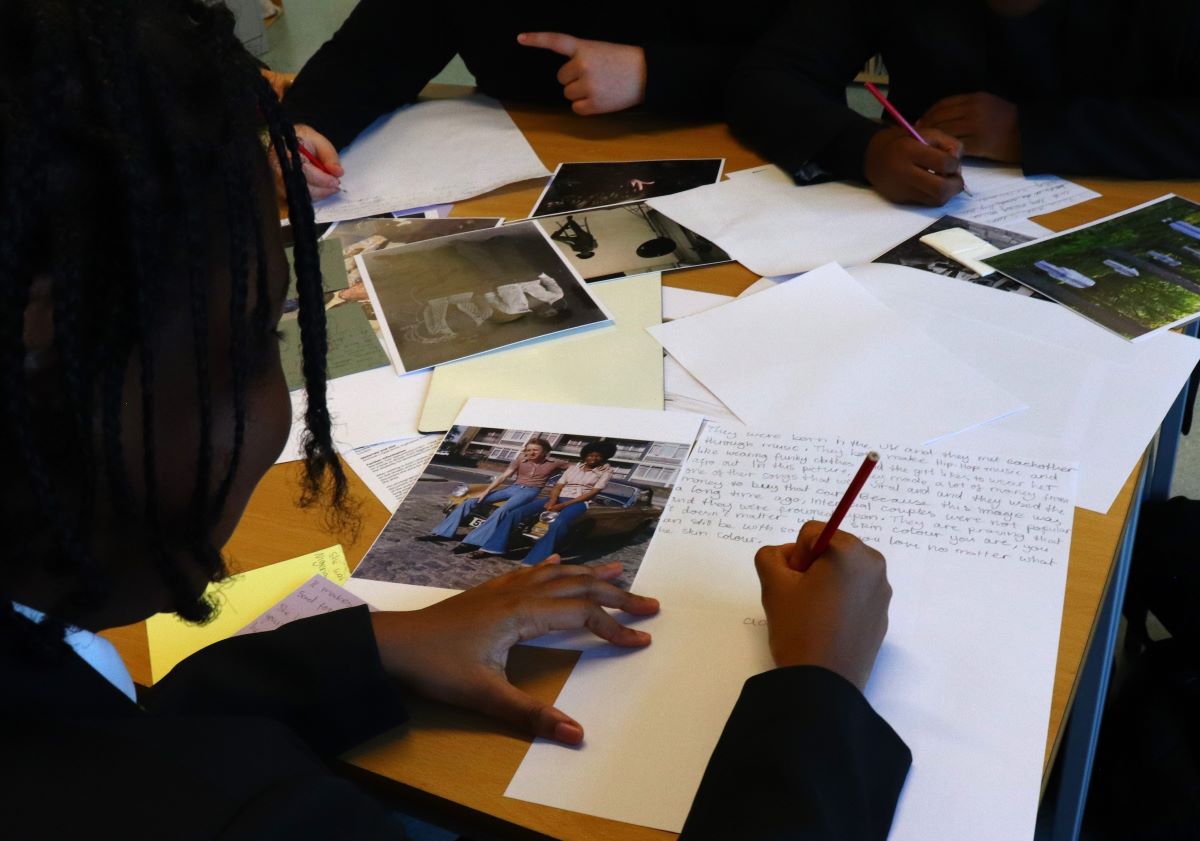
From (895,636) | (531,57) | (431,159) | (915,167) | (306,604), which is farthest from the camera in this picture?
(531,57)

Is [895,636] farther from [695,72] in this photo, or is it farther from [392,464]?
[695,72]

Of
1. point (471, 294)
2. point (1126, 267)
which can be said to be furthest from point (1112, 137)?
point (471, 294)

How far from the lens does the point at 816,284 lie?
42.8 inches

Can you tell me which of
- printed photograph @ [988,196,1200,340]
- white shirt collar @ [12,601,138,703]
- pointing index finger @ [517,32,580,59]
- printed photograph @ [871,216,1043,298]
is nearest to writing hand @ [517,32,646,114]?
pointing index finger @ [517,32,580,59]

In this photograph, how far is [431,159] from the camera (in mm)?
1490

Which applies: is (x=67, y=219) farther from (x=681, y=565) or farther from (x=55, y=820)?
(x=681, y=565)

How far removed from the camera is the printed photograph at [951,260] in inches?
42.5

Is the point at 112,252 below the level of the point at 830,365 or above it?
above

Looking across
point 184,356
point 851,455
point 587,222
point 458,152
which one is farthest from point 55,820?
point 458,152

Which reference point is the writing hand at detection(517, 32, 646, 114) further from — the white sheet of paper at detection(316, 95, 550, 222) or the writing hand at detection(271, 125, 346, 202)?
the writing hand at detection(271, 125, 346, 202)

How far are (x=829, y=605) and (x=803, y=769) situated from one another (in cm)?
11

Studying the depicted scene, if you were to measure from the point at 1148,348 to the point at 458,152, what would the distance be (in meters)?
0.96

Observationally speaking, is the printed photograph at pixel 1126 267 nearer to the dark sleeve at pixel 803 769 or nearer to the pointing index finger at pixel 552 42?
the dark sleeve at pixel 803 769

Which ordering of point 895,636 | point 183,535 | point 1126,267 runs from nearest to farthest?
point 183,535, point 895,636, point 1126,267
